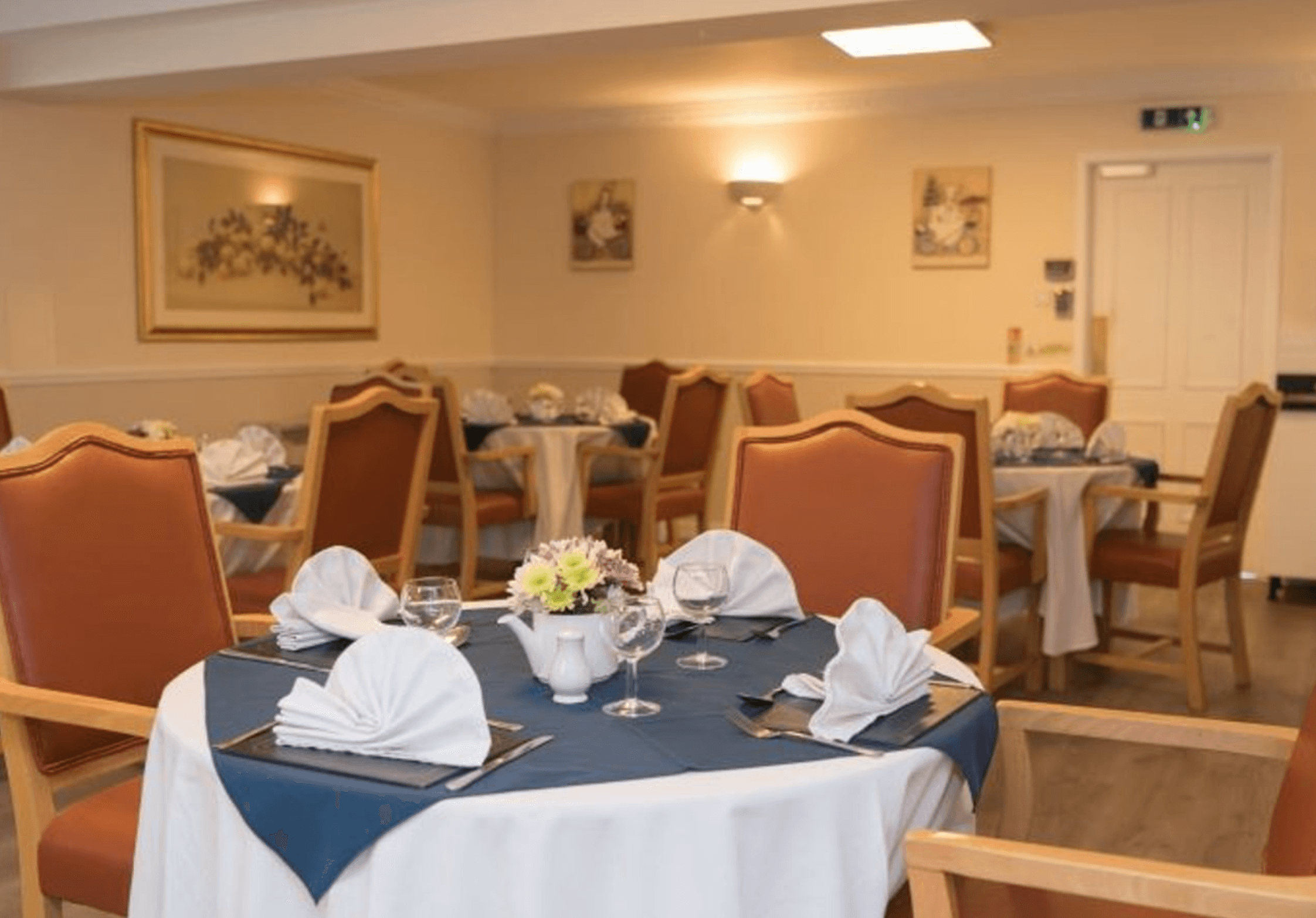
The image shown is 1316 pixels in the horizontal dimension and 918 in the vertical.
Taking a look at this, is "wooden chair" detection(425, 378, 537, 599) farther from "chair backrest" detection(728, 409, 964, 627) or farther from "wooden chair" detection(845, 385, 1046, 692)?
"chair backrest" detection(728, 409, 964, 627)

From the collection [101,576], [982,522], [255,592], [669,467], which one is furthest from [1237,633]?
[101,576]

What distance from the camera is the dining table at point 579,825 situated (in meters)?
1.68

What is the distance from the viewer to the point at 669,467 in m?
6.62

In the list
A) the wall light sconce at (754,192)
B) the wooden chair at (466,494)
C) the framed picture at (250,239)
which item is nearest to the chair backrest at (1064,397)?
the wooden chair at (466,494)

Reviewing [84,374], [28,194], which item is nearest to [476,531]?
[84,374]

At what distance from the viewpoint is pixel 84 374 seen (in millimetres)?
6949

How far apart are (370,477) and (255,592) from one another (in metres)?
0.47

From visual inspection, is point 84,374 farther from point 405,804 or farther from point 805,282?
point 405,804

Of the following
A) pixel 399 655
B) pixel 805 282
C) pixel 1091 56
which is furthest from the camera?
pixel 805 282

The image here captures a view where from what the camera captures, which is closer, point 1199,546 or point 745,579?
point 745,579

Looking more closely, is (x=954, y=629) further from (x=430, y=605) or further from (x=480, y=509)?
(x=480, y=509)

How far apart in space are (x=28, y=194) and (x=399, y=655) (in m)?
5.66

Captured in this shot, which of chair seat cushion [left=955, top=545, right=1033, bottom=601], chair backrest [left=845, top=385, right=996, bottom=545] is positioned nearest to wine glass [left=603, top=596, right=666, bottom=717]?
chair backrest [left=845, top=385, right=996, bottom=545]

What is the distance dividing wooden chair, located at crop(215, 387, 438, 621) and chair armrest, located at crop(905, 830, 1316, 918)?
2.72 m
